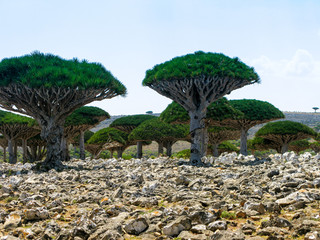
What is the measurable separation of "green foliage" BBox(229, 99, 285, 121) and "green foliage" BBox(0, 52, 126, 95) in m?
12.6

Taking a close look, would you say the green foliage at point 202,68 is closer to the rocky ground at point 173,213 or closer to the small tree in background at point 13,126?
the rocky ground at point 173,213

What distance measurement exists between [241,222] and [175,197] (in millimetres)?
1787

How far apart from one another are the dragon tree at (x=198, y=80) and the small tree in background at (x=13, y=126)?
666 inches

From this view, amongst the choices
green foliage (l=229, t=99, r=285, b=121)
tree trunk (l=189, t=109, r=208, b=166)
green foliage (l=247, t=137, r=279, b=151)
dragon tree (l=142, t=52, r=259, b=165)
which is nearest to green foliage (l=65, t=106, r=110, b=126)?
green foliage (l=229, t=99, r=285, b=121)

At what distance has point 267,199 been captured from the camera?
5629 millimetres

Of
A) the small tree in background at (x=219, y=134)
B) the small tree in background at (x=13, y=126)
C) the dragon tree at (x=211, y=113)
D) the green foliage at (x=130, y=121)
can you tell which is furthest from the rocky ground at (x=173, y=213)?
the green foliage at (x=130, y=121)

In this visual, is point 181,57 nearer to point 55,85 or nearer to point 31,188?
point 55,85

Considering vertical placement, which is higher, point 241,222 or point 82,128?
point 82,128

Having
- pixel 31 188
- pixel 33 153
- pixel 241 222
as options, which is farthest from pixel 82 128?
pixel 241 222

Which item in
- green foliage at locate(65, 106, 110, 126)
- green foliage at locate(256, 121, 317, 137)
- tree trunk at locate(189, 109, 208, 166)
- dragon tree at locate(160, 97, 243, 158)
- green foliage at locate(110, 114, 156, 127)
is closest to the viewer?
tree trunk at locate(189, 109, 208, 166)

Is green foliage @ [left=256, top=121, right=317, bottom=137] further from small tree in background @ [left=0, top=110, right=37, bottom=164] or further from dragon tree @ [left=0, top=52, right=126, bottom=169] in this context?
small tree in background @ [left=0, top=110, right=37, bottom=164]

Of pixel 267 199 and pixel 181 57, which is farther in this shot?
pixel 181 57

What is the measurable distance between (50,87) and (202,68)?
6852mm

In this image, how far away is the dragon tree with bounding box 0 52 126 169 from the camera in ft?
43.8
